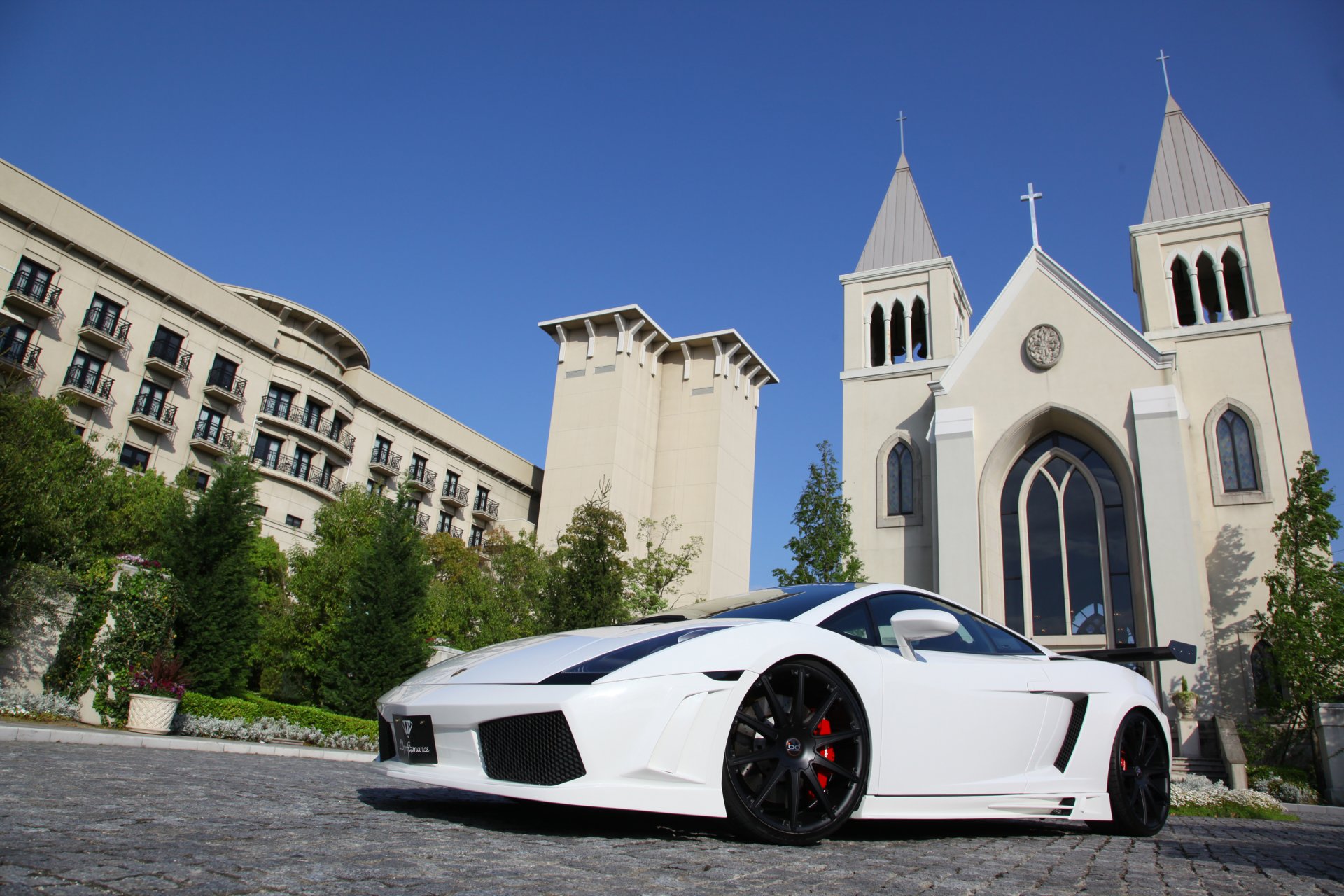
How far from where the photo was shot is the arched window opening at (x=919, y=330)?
27047 mm

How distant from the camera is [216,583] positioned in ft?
54.9

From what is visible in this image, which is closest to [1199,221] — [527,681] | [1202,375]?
[1202,375]

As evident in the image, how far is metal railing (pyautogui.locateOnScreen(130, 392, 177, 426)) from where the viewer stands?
113ft

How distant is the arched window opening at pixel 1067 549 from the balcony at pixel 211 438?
3163cm

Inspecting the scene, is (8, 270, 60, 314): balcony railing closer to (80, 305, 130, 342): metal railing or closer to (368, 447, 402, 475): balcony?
(80, 305, 130, 342): metal railing

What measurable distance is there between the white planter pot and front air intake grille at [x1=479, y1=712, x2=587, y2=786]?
12844 millimetres

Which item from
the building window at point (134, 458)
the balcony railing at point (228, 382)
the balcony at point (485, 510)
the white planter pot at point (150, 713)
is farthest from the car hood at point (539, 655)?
the balcony at point (485, 510)

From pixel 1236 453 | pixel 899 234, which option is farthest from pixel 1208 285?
pixel 899 234

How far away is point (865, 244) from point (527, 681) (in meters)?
28.4

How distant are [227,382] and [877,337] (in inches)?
1157

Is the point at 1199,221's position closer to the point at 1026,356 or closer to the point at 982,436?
the point at 1026,356

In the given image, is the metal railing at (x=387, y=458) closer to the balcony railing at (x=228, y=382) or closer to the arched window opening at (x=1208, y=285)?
the balcony railing at (x=228, y=382)

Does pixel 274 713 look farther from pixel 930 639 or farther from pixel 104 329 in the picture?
pixel 104 329

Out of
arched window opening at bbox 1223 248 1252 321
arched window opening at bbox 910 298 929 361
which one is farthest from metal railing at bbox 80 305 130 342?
arched window opening at bbox 1223 248 1252 321
